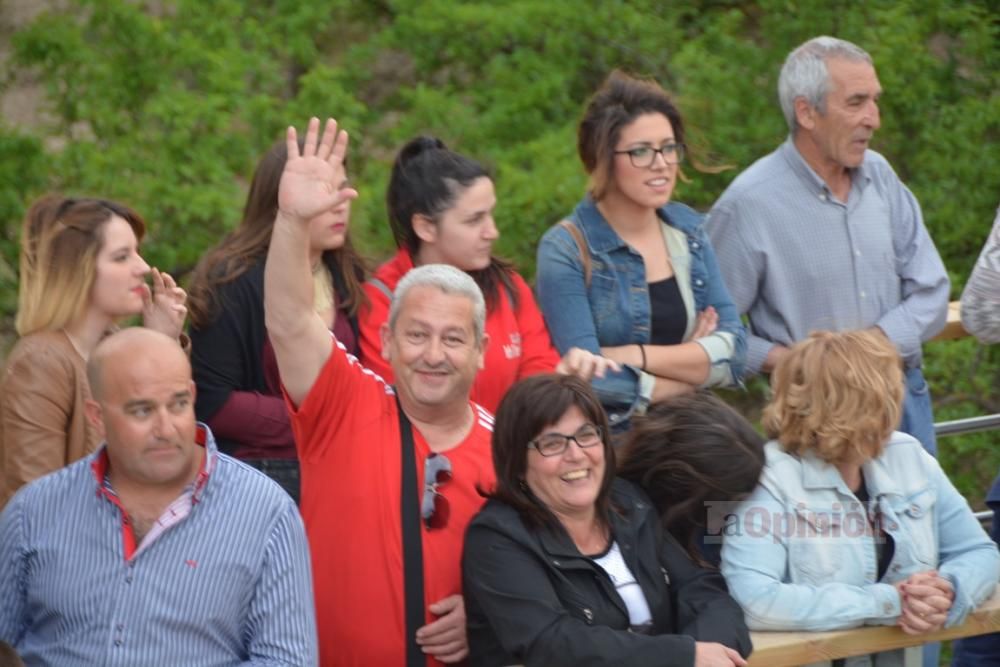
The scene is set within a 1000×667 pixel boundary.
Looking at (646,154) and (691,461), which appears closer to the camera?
(691,461)

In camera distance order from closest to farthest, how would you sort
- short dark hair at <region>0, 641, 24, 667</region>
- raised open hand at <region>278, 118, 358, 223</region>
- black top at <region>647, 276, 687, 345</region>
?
short dark hair at <region>0, 641, 24, 667</region>, raised open hand at <region>278, 118, 358, 223</region>, black top at <region>647, 276, 687, 345</region>

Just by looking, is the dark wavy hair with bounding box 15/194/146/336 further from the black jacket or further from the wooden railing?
the wooden railing

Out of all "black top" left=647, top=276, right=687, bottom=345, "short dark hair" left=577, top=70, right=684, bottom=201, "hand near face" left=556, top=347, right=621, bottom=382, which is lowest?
"hand near face" left=556, top=347, right=621, bottom=382

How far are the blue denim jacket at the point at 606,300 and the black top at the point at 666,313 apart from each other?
3 cm

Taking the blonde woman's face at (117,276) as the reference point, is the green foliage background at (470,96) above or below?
above

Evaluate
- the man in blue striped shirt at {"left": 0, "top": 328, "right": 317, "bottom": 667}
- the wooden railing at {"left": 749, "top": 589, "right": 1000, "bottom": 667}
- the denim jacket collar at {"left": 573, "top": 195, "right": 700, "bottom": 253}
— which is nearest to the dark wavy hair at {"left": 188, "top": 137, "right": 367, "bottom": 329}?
the denim jacket collar at {"left": 573, "top": 195, "right": 700, "bottom": 253}

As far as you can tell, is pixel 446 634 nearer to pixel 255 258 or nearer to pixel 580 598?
pixel 580 598

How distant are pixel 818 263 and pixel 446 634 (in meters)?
1.99

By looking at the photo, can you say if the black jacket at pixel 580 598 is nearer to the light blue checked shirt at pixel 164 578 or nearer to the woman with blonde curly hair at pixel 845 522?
the woman with blonde curly hair at pixel 845 522

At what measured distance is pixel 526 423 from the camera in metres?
3.75

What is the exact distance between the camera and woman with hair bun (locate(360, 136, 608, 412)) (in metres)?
4.51

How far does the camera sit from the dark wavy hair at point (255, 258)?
4.55 metres

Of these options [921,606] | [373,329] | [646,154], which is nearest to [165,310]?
[373,329]

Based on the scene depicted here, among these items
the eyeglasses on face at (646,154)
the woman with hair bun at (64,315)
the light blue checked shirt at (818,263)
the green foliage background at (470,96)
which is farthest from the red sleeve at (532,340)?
the green foliage background at (470,96)
